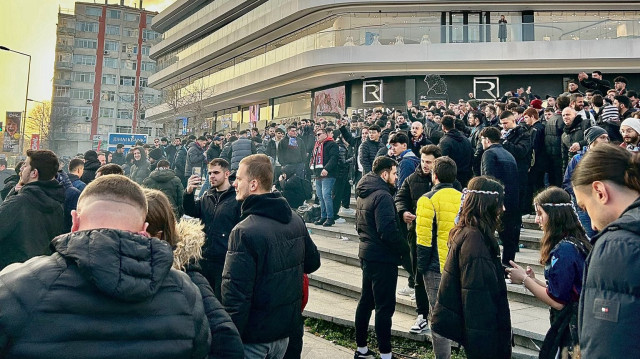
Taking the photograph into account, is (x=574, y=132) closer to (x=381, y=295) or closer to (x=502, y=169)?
(x=502, y=169)

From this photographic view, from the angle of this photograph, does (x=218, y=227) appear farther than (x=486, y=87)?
No

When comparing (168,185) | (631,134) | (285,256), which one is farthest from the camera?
(168,185)

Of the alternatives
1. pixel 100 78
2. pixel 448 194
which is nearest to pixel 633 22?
pixel 448 194

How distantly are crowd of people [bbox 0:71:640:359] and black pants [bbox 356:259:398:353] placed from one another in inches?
0.6

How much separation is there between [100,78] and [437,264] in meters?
81.3

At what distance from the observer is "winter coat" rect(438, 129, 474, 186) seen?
24.7 ft

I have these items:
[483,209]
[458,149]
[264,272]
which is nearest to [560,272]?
[483,209]

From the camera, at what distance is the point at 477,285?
3240 mm

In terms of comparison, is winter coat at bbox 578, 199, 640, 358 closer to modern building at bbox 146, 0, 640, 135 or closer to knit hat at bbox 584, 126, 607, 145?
knit hat at bbox 584, 126, 607, 145

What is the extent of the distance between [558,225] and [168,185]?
185 inches

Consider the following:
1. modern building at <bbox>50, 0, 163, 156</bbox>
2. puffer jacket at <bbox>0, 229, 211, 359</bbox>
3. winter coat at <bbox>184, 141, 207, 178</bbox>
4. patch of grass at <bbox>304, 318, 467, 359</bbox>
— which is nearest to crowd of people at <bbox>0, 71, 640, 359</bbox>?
puffer jacket at <bbox>0, 229, 211, 359</bbox>

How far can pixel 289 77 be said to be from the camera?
106 ft

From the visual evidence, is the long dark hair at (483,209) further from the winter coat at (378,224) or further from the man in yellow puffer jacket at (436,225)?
the winter coat at (378,224)

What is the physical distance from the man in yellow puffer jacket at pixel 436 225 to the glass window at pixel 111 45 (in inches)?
3225
